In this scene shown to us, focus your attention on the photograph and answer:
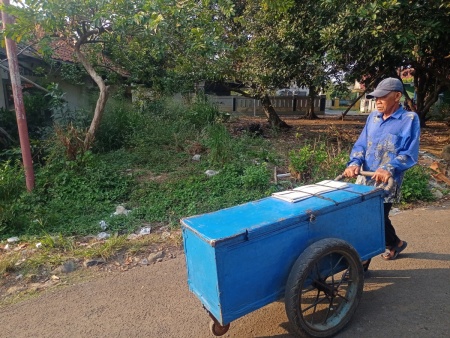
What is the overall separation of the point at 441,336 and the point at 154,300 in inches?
87.9

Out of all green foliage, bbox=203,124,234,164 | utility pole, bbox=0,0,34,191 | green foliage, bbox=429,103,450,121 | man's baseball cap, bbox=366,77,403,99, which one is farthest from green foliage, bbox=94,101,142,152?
green foliage, bbox=429,103,450,121

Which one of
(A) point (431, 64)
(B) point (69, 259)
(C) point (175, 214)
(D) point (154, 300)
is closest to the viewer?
(D) point (154, 300)

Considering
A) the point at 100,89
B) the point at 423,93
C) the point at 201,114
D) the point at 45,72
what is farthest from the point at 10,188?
Result: the point at 423,93

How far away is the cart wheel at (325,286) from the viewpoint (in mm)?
2219

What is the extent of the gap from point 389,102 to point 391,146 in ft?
1.27

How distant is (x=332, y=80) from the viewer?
9.39 metres

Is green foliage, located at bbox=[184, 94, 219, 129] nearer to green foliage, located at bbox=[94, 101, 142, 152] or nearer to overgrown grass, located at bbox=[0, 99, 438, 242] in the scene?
overgrown grass, located at bbox=[0, 99, 438, 242]

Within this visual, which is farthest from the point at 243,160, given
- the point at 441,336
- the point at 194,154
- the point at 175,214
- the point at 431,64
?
the point at 431,64

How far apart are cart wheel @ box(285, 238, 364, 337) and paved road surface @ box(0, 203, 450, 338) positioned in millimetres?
148

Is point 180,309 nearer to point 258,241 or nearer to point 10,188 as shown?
point 258,241

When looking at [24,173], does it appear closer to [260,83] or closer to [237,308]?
[237,308]

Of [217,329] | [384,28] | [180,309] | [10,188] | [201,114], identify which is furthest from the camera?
[201,114]

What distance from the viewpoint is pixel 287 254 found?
7.57 ft

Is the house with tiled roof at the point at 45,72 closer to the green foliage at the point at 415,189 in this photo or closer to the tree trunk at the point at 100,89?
the tree trunk at the point at 100,89
